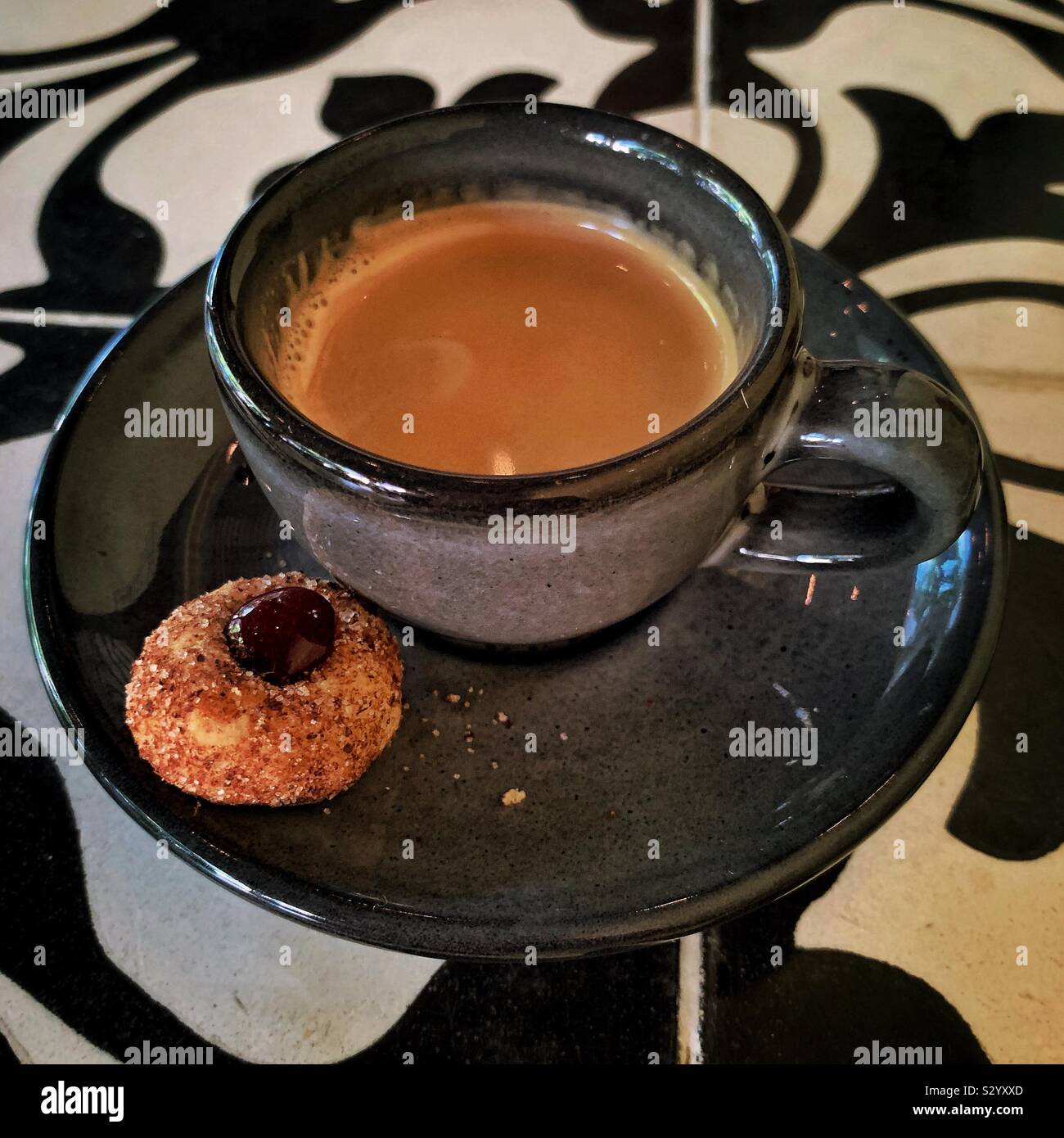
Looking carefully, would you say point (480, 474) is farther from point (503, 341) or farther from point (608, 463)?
point (503, 341)

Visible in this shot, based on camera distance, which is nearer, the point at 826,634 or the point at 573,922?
the point at 573,922

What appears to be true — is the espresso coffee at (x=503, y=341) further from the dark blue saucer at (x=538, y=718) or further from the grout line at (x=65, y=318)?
the grout line at (x=65, y=318)

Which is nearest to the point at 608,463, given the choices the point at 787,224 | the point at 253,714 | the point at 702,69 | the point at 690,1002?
the point at 253,714

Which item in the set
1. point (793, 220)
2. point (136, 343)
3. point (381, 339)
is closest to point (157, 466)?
point (136, 343)

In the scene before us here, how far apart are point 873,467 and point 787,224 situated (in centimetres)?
68

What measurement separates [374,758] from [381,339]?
40cm

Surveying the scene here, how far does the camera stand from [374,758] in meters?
0.66

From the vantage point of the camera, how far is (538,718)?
693mm

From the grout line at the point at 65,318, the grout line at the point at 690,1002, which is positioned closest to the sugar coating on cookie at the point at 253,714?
the grout line at the point at 690,1002

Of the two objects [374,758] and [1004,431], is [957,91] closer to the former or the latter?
[1004,431]

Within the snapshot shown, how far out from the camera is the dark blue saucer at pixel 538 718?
58 centimetres

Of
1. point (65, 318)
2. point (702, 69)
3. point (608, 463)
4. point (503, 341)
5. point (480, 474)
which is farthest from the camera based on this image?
point (702, 69)

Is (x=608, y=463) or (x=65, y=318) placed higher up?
(x=608, y=463)
